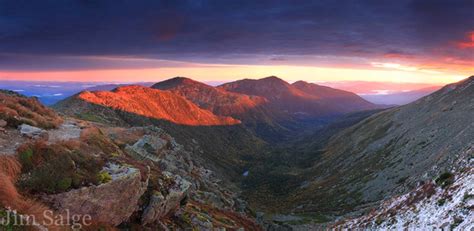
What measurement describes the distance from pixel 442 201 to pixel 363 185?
9949cm

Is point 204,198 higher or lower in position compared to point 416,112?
lower

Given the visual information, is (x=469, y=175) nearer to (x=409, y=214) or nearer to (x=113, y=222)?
(x=409, y=214)

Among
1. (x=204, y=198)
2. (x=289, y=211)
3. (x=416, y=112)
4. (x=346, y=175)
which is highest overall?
(x=416, y=112)

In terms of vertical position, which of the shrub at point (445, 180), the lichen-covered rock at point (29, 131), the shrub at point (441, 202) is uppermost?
the lichen-covered rock at point (29, 131)

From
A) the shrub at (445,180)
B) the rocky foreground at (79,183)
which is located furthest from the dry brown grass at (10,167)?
the shrub at (445,180)

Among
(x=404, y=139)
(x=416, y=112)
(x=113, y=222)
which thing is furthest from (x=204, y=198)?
(x=416, y=112)

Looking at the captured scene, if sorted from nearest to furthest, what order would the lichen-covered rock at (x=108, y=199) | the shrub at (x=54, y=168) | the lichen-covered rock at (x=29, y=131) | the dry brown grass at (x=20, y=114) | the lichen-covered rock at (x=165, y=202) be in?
the shrub at (x=54, y=168) → the lichen-covered rock at (x=108, y=199) → the lichen-covered rock at (x=29, y=131) → the lichen-covered rock at (x=165, y=202) → the dry brown grass at (x=20, y=114)

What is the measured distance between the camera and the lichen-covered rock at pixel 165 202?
29383 mm

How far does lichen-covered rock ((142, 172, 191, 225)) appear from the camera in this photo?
29383mm

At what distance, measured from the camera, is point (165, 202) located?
32.2m

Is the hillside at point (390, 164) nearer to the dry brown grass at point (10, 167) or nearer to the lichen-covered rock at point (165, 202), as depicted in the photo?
the lichen-covered rock at point (165, 202)

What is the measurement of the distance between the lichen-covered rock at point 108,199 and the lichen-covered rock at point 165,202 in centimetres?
146

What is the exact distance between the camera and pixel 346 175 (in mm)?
153875

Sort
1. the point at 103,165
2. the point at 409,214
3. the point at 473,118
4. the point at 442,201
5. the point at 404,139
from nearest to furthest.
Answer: the point at 103,165, the point at 442,201, the point at 409,214, the point at 473,118, the point at 404,139
